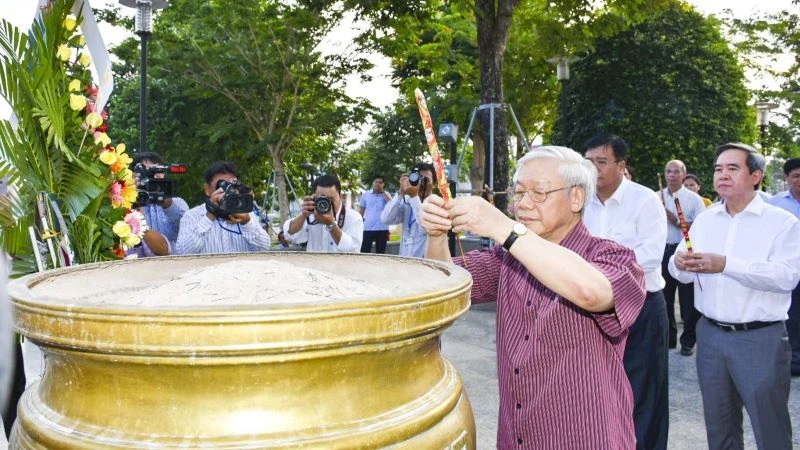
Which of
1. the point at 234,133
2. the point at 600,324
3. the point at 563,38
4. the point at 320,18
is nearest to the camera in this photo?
the point at 600,324

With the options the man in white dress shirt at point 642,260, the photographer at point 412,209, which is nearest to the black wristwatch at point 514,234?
the man in white dress shirt at point 642,260

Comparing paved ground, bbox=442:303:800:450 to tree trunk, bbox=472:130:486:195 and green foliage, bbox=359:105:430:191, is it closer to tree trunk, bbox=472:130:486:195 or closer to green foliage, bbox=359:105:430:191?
tree trunk, bbox=472:130:486:195

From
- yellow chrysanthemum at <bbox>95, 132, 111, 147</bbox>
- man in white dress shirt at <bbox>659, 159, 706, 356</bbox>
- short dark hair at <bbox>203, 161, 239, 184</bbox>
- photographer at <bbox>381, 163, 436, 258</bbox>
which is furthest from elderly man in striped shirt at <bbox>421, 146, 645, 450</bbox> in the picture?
man in white dress shirt at <bbox>659, 159, 706, 356</bbox>

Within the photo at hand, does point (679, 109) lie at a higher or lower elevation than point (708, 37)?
lower

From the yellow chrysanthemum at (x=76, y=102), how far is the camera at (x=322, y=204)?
2174mm

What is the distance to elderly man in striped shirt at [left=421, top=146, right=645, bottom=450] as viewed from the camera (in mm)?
1629

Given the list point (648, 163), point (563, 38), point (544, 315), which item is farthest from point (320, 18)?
point (544, 315)

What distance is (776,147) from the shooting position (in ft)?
67.7

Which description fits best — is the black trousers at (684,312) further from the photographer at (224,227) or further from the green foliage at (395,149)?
the green foliage at (395,149)

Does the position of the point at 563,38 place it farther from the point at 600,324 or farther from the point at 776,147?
the point at 776,147

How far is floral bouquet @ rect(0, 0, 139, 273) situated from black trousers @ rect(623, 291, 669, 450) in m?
2.65

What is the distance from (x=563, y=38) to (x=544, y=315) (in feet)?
33.2

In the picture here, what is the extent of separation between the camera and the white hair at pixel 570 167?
193 centimetres

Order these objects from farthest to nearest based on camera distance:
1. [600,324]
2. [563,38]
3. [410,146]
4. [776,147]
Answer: [410,146] → [776,147] → [563,38] → [600,324]
